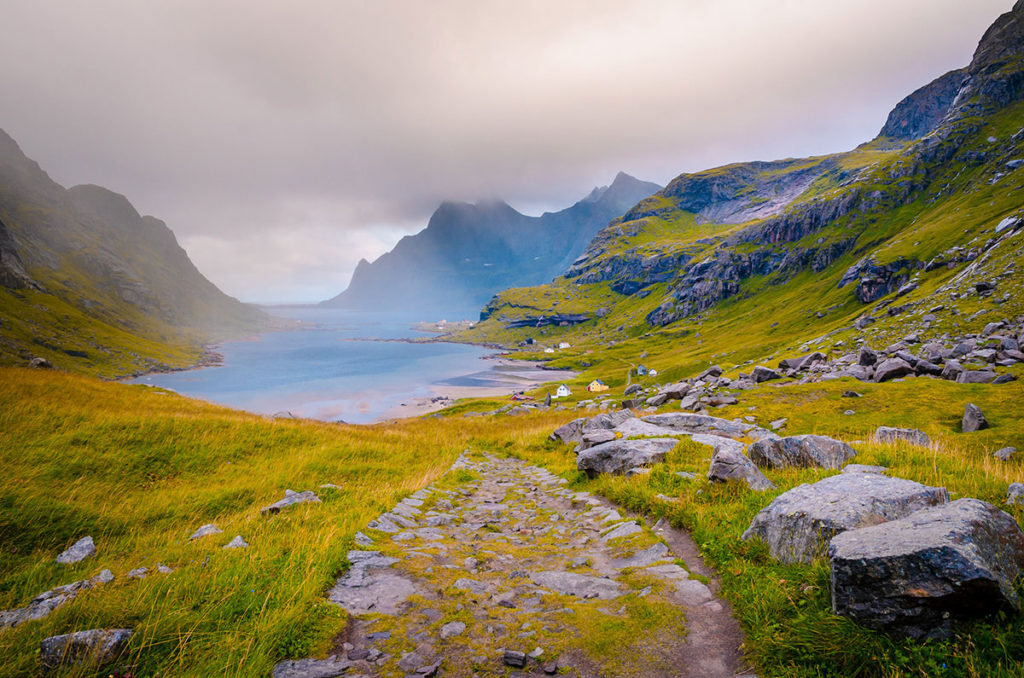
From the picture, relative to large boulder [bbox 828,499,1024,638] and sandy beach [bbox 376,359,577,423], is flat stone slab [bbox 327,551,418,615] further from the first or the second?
sandy beach [bbox 376,359,577,423]

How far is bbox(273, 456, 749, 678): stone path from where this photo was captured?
4.79 meters

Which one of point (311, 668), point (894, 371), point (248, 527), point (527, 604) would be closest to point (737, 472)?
point (527, 604)

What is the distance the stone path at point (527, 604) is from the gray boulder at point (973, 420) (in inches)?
793

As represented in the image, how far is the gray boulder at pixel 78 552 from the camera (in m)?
6.20

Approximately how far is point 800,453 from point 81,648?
48.1ft

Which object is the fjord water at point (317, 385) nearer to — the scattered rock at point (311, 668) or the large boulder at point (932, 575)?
the scattered rock at point (311, 668)

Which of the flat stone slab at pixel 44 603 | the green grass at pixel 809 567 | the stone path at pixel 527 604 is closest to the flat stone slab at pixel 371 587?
the stone path at pixel 527 604

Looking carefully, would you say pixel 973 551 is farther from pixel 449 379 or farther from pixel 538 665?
pixel 449 379

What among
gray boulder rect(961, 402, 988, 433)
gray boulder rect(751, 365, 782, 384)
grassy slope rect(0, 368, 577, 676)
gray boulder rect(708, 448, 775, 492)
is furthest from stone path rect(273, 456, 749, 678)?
gray boulder rect(751, 365, 782, 384)

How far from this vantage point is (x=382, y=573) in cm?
714

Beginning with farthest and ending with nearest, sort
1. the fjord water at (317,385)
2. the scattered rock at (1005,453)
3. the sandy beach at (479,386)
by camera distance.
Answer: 1. the fjord water at (317,385)
2. the sandy beach at (479,386)
3. the scattered rock at (1005,453)

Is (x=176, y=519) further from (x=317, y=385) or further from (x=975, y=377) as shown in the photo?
(x=317, y=385)

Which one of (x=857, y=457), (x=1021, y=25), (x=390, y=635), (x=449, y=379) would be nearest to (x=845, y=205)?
(x=1021, y=25)

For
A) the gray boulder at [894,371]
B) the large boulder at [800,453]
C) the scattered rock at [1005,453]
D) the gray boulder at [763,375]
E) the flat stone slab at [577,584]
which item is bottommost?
the gray boulder at [763,375]
